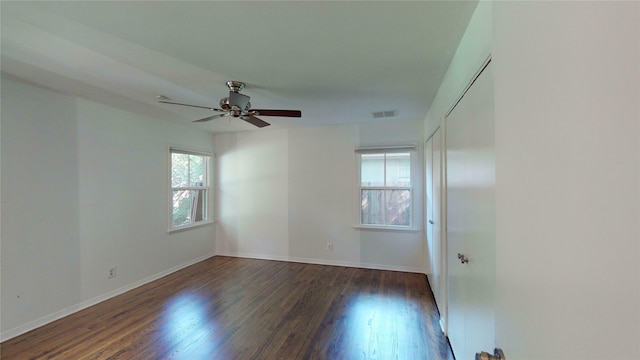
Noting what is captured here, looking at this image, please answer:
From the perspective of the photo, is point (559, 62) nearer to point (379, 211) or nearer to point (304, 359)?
point (304, 359)

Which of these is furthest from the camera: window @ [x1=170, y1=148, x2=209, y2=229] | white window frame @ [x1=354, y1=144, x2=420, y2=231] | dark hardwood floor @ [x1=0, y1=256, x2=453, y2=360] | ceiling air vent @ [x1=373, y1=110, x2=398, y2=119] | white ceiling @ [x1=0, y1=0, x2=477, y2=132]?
window @ [x1=170, y1=148, x2=209, y2=229]

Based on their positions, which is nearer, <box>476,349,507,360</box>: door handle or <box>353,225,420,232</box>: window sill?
<box>476,349,507,360</box>: door handle

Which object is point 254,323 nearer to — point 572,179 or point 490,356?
point 490,356

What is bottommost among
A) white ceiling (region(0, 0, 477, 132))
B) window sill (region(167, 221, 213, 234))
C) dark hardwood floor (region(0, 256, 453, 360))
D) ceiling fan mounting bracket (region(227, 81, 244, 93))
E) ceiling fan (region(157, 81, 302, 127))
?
dark hardwood floor (region(0, 256, 453, 360))

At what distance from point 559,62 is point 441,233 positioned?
2.18 metres

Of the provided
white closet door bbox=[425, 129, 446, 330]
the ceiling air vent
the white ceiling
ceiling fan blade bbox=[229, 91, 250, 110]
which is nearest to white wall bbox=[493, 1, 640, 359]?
the white ceiling

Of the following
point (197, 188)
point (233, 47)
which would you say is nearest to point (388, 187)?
point (233, 47)

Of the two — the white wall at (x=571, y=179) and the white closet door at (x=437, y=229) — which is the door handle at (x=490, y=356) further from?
the white closet door at (x=437, y=229)

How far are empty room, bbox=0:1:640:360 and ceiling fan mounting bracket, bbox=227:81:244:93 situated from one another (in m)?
0.02

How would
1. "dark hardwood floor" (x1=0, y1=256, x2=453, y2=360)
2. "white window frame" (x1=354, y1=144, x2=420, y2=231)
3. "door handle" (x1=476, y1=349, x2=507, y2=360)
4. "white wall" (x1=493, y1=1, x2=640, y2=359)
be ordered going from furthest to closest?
1. "white window frame" (x1=354, y1=144, x2=420, y2=231)
2. "dark hardwood floor" (x1=0, y1=256, x2=453, y2=360)
3. "door handle" (x1=476, y1=349, x2=507, y2=360)
4. "white wall" (x1=493, y1=1, x2=640, y2=359)

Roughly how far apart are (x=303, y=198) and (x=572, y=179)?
420cm

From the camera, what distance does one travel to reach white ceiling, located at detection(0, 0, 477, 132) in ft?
4.66

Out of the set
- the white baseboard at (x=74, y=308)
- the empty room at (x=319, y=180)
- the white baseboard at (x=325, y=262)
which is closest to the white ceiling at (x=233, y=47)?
the empty room at (x=319, y=180)

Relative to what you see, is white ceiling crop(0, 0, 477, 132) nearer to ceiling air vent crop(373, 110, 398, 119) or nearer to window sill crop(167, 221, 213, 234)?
ceiling air vent crop(373, 110, 398, 119)
